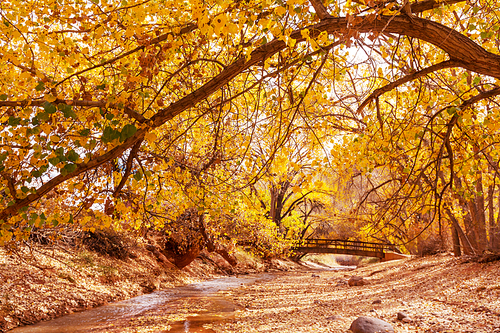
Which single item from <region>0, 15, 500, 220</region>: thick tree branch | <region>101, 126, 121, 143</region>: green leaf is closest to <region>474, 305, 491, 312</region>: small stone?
<region>0, 15, 500, 220</region>: thick tree branch

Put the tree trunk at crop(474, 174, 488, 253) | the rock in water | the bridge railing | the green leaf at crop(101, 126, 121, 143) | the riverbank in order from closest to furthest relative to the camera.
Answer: the green leaf at crop(101, 126, 121, 143), the rock in water, the riverbank, the tree trunk at crop(474, 174, 488, 253), the bridge railing

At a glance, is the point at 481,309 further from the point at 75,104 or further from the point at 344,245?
the point at 344,245

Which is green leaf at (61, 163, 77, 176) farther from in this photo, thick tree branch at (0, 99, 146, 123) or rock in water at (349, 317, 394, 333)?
rock in water at (349, 317, 394, 333)

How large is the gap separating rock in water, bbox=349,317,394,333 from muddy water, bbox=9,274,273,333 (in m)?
2.37

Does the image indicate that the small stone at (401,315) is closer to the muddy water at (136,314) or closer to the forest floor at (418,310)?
the forest floor at (418,310)

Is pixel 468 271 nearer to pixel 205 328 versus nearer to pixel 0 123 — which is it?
pixel 205 328

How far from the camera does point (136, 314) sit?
634 cm

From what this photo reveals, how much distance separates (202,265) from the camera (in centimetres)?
1375

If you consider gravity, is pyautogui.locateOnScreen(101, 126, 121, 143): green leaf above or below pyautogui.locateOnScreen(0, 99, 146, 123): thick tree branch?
below

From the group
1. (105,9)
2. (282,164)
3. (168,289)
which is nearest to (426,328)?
(282,164)

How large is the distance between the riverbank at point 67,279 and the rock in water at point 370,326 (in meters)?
4.17

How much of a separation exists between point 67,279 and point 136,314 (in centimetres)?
194

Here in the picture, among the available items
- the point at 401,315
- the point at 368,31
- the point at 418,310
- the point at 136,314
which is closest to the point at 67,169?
the point at 368,31

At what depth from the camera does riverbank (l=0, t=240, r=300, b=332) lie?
227 inches
